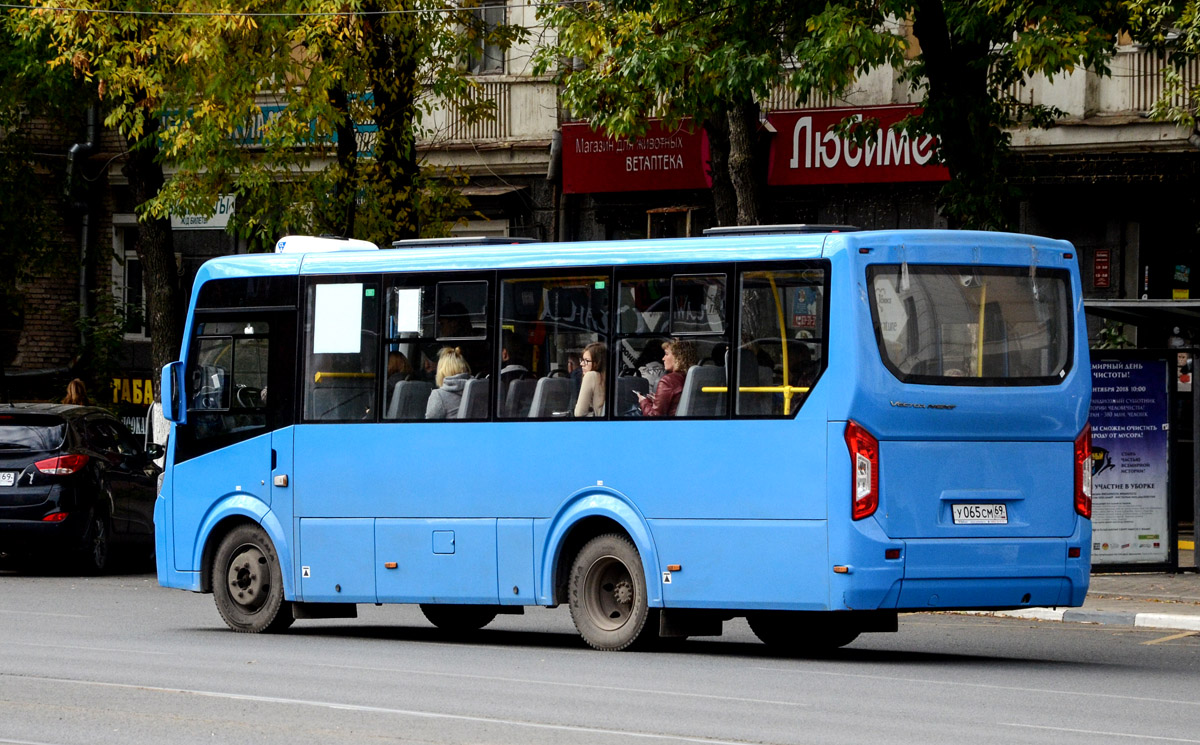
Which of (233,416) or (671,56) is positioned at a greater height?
(671,56)

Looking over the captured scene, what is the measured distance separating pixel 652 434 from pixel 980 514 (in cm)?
212

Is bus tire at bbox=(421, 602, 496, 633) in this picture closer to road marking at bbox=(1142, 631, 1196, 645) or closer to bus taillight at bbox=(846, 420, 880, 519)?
bus taillight at bbox=(846, 420, 880, 519)

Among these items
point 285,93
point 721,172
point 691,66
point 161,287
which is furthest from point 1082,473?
point 161,287

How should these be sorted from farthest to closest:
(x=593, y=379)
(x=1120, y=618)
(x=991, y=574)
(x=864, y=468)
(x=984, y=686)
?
(x=1120, y=618)
(x=593, y=379)
(x=991, y=574)
(x=864, y=468)
(x=984, y=686)

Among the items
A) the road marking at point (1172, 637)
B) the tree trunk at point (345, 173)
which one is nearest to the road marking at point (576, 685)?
the road marking at point (1172, 637)

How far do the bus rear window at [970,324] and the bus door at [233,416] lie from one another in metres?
4.84

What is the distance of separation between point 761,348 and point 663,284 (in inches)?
35.9

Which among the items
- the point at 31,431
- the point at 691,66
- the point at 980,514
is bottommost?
the point at 980,514

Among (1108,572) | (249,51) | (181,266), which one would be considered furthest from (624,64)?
(181,266)

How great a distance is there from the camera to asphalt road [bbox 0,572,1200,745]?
9375 millimetres

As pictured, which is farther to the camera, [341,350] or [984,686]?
[341,350]

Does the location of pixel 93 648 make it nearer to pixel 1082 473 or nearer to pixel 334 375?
pixel 334 375

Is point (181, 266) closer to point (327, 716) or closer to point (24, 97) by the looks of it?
point (24, 97)

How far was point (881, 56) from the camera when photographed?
18.3 meters
